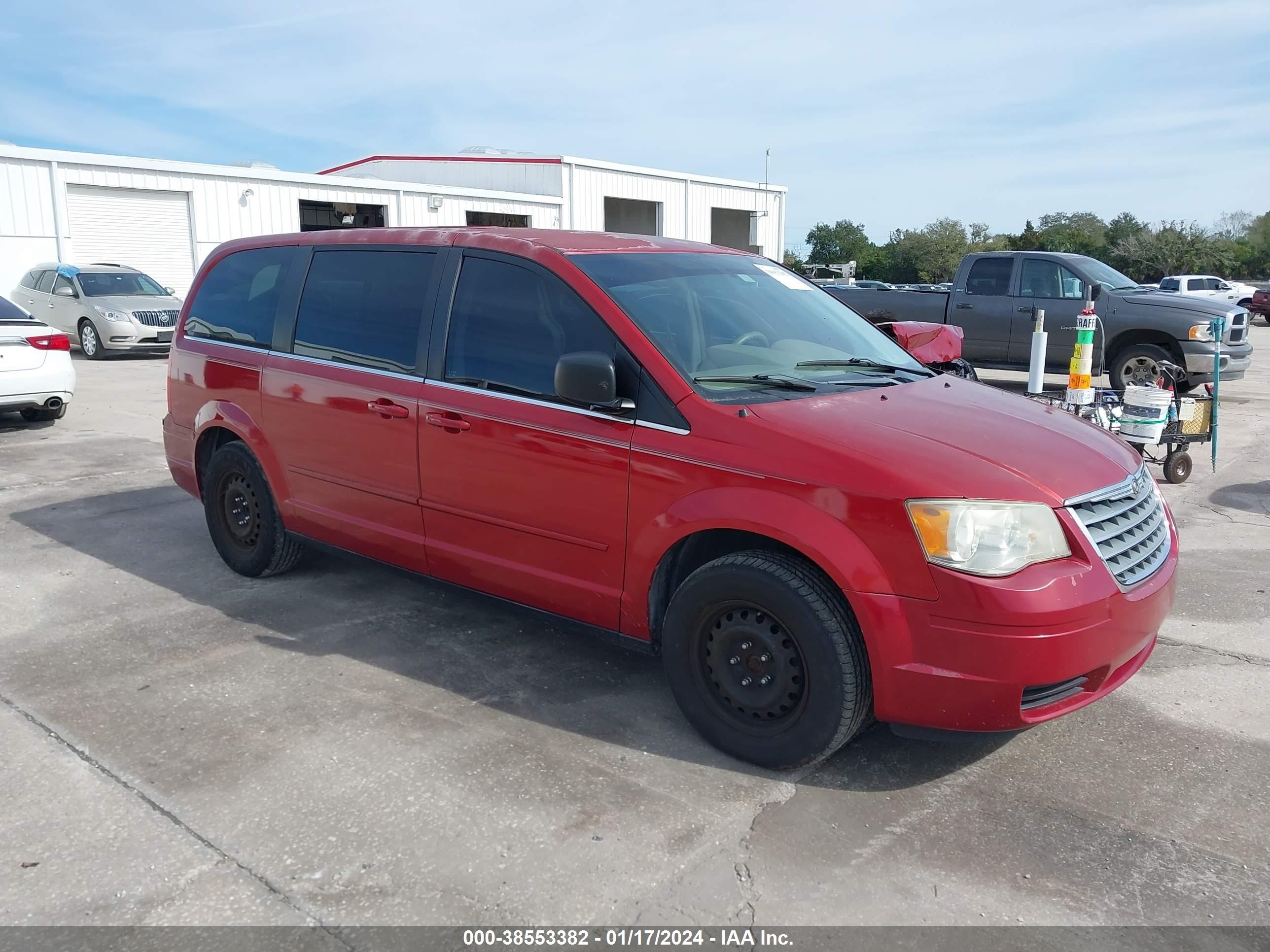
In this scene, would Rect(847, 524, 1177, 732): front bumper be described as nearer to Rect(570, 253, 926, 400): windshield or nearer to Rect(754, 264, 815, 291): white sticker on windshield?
Rect(570, 253, 926, 400): windshield

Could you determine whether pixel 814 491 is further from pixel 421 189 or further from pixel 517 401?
pixel 421 189

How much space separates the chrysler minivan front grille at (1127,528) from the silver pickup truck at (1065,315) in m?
8.93

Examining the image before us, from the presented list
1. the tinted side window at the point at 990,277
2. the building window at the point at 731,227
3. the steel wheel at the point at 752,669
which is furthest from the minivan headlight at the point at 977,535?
the building window at the point at 731,227

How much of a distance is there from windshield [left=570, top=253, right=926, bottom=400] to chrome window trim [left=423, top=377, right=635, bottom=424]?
31cm

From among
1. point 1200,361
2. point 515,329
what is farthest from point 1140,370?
point 515,329

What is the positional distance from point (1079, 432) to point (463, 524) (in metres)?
2.46

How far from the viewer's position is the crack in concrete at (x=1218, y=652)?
176 inches

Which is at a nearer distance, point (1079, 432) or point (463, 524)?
point (1079, 432)

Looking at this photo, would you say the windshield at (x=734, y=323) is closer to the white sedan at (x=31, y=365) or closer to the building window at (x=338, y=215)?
the white sedan at (x=31, y=365)

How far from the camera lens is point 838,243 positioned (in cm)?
10400

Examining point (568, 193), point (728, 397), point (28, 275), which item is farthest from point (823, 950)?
point (568, 193)

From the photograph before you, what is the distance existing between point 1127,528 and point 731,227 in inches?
1730

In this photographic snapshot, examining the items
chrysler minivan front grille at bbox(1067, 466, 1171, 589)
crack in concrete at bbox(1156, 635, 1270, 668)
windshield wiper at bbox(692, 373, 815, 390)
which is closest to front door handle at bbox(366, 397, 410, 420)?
windshield wiper at bbox(692, 373, 815, 390)

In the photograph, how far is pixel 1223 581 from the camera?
5625 millimetres
